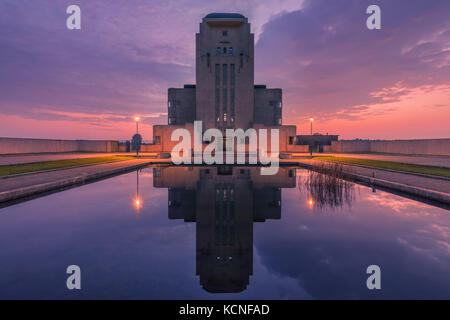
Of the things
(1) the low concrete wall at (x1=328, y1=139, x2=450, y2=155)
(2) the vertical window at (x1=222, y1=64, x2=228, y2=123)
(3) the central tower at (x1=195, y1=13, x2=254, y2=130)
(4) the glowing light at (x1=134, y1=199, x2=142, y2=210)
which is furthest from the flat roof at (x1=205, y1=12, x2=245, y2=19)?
(4) the glowing light at (x1=134, y1=199, x2=142, y2=210)

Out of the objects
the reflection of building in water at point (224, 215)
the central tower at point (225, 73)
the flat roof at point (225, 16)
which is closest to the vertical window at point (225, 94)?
the central tower at point (225, 73)

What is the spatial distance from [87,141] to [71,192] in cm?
4004

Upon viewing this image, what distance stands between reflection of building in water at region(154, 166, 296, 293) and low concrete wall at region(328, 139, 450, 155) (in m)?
32.0

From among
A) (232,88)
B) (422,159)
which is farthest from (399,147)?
(232,88)

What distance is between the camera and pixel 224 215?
294 inches

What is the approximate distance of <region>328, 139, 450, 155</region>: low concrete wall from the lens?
31609 millimetres

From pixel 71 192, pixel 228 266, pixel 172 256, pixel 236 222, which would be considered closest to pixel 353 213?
pixel 236 222

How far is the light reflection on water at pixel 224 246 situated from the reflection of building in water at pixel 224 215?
0.11ft

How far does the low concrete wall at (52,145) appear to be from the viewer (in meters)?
32.2

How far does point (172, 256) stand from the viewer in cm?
489

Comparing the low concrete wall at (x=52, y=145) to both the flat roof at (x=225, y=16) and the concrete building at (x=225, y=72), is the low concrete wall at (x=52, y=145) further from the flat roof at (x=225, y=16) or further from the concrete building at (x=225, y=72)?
the flat roof at (x=225, y=16)

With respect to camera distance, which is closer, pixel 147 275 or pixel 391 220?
pixel 147 275
